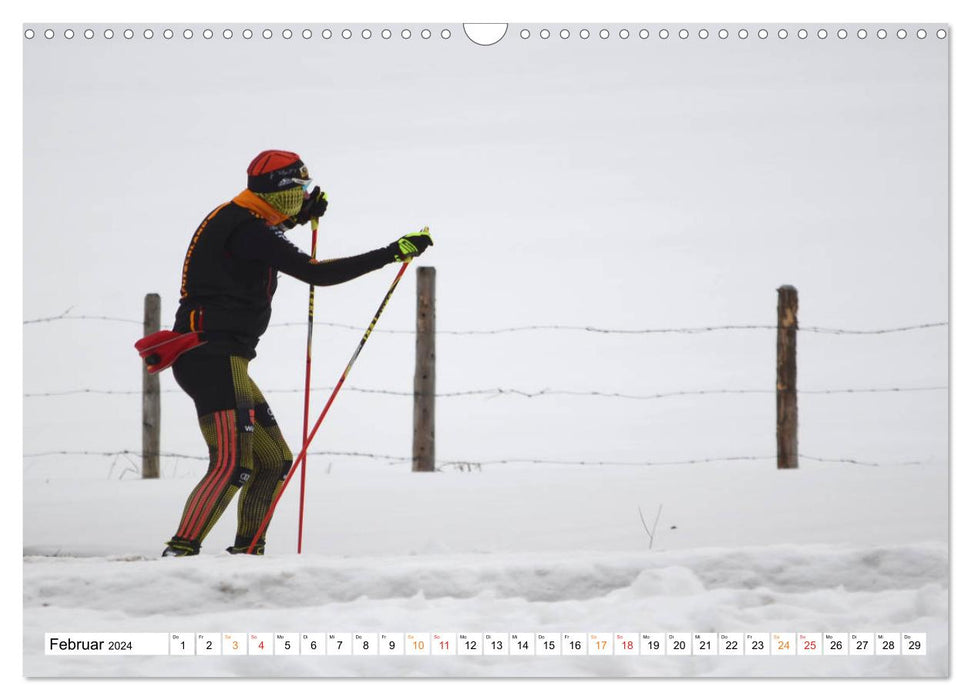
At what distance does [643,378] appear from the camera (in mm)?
10570

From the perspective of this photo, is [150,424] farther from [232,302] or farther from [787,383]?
[787,383]

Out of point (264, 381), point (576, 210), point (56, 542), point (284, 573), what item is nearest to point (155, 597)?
point (284, 573)

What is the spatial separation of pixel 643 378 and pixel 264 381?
6278mm

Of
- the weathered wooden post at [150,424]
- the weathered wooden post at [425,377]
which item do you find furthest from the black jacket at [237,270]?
the weathered wooden post at [150,424]

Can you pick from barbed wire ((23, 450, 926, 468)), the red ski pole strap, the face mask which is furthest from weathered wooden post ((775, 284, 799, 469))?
the red ski pole strap

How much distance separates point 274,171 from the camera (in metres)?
4.21

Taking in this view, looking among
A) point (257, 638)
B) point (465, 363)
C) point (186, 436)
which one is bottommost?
point (257, 638)

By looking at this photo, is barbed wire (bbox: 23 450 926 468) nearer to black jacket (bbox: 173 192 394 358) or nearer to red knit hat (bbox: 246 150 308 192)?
black jacket (bbox: 173 192 394 358)

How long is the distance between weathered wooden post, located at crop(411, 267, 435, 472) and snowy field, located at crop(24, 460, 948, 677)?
70.6 inches

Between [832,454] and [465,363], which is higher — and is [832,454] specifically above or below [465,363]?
below

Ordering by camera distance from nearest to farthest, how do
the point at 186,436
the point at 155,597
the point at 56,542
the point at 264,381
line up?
the point at 155,597, the point at 264,381, the point at 56,542, the point at 186,436

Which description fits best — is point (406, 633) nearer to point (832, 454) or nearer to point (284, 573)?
point (284, 573)

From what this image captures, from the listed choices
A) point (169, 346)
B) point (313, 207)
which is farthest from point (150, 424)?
point (313, 207)

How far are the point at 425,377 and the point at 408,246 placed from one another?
338 centimetres
